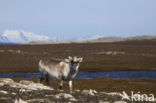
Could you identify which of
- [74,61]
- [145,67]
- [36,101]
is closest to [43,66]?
[74,61]

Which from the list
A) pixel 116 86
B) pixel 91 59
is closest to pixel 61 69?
pixel 116 86

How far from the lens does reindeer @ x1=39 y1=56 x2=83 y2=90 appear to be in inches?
883

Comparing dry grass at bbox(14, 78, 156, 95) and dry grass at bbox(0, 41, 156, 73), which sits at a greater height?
dry grass at bbox(14, 78, 156, 95)

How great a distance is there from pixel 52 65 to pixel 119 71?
42.4 meters

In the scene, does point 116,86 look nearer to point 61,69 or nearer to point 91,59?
point 61,69

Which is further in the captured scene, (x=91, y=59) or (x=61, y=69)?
(x=91, y=59)

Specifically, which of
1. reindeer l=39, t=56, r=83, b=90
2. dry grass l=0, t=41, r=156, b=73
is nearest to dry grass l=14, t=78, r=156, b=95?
reindeer l=39, t=56, r=83, b=90

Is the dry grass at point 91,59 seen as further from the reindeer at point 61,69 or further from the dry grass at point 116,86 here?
the reindeer at point 61,69

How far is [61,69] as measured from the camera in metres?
23.0

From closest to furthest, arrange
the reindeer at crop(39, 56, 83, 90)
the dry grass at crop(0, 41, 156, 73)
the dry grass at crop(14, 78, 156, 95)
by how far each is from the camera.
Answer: the reindeer at crop(39, 56, 83, 90) → the dry grass at crop(14, 78, 156, 95) → the dry grass at crop(0, 41, 156, 73)

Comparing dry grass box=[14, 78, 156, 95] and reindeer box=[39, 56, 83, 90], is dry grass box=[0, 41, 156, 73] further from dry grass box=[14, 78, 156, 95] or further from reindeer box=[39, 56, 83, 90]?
reindeer box=[39, 56, 83, 90]

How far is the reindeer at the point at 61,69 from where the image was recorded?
2242cm

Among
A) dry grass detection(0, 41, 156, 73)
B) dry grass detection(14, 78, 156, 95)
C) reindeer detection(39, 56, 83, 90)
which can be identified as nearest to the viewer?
reindeer detection(39, 56, 83, 90)

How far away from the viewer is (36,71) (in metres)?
63.8
